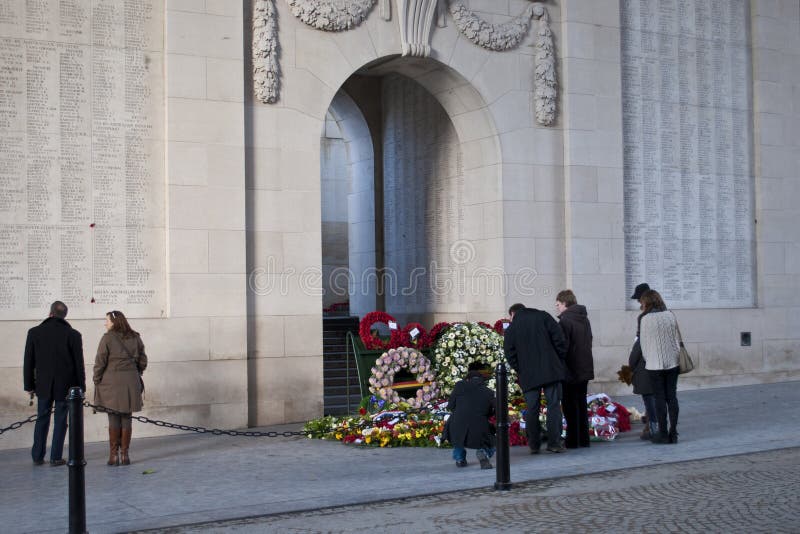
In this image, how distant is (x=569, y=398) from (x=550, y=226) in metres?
5.63

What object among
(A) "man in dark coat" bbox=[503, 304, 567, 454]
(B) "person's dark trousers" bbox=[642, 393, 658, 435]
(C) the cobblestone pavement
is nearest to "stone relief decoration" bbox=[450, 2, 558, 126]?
(B) "person's dark trousers" bbox=[642, 393, 658, 435]

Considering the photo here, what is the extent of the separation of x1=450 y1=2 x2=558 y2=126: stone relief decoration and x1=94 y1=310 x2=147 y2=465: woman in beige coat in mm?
8009

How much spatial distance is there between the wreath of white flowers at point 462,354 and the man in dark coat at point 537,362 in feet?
9.22

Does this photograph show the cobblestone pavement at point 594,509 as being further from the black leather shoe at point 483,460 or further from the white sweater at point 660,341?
the white sweater at point 660,341

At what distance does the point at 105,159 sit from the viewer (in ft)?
42.5

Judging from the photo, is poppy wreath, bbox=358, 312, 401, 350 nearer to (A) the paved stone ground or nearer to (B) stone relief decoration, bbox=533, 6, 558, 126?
(A) the paved stone ground

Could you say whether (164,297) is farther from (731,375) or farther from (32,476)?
(731,375)

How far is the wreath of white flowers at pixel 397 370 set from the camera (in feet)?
43.8

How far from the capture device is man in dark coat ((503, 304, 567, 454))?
1069 centimetres

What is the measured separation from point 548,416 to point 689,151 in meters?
8.62

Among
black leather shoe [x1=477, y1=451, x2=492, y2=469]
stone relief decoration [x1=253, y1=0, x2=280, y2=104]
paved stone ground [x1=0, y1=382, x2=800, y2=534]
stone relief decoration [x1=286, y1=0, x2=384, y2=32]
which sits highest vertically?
stone relief decoration [x1=286, y1=0, x2=384, y2=32]

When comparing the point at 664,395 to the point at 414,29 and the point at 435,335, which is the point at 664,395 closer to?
the point at 435,335

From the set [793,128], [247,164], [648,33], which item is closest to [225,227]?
[247,164]

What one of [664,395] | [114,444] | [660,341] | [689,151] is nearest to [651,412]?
[664,395]
